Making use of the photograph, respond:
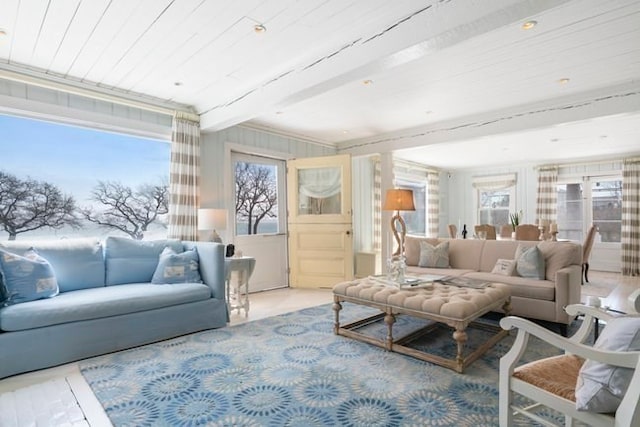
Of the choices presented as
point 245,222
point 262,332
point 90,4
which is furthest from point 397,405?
point 245,222

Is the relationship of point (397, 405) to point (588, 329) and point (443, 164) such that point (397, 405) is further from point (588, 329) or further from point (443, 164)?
point (443, 164)

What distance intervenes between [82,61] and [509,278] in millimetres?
4500

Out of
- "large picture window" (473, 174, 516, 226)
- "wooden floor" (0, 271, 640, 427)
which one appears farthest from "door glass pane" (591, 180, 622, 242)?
"large picture window" (473, 174, 516, 226)

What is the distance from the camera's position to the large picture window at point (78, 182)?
321 centimetres

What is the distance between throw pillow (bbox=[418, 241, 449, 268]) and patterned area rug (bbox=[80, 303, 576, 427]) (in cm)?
126

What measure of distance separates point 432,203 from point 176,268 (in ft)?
21.7

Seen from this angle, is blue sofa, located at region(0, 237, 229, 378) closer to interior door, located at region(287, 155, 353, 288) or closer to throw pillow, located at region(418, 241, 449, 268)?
interior door, located at region(287, 155, 353, 288)

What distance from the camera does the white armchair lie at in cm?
106

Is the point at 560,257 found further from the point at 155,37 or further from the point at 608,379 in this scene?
the point at 155,37

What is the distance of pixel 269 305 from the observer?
415 cm

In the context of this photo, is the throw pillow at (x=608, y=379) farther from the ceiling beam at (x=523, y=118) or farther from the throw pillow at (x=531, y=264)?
the ceiling beam at (x=523, y=118)

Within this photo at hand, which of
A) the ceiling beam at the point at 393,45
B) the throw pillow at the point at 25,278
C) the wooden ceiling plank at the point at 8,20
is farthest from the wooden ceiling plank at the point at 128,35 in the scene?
the throw pillow at the point at 25,278

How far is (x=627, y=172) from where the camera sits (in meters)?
6.54

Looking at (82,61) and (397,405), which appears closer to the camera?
(397,405)
